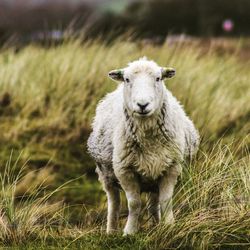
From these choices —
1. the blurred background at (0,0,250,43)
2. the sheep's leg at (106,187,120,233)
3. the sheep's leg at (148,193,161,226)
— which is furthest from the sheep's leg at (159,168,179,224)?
the blurred background at (0,0,250,43)

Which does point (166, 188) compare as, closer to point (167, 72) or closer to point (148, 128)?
point (148, 128)

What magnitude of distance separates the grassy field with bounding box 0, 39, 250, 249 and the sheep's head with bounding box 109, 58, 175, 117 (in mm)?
629

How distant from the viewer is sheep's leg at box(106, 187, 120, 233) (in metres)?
6.43

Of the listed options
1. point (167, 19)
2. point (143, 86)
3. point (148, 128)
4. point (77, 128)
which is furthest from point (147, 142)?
point (167, 19)

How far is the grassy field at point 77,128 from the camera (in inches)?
228

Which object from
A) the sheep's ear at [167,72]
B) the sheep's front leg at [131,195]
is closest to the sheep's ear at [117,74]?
the sheep's ear at [167,72]

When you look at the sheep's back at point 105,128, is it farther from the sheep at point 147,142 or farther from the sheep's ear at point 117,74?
the sheep's ear at point 117,74

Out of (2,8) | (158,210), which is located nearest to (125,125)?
(158,210)

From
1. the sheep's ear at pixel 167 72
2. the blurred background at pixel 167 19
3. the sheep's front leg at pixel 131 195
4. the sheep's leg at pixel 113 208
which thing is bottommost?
the sheep's leg at pixel 113 208

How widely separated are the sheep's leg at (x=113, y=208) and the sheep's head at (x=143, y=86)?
1.01 metres

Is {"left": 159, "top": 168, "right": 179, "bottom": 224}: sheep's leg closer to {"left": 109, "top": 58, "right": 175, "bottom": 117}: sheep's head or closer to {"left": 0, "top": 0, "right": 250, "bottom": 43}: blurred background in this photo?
{"left": 109, "top": 58, "right": 175, "bottom": 117}: sheep's head

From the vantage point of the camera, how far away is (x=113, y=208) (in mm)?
6469

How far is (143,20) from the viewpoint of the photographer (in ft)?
88.8

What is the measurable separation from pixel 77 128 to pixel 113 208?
297 cm
